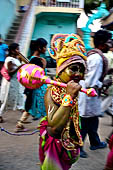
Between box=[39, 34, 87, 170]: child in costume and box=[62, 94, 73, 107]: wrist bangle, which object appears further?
box=[39, 34, 87, 170]: child in costume

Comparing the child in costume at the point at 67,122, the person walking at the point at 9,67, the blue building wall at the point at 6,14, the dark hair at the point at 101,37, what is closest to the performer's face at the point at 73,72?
the child in costume at the point at 67,122

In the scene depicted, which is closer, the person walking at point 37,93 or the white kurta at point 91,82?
the white kurta at point 91,82

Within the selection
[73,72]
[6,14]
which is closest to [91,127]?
[73,72]

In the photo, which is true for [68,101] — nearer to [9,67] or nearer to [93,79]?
[93,79]

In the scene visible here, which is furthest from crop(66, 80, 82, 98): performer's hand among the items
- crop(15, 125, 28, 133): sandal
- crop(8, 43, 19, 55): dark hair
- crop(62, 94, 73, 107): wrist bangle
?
crop(8, 43, 19, 55): dark hair

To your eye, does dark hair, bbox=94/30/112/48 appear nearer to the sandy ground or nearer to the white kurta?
the white kurta

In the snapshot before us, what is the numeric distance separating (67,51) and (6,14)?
1092cm

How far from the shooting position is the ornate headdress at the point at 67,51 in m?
2.56

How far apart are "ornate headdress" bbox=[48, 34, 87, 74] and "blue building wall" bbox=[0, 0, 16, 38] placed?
9.39 meters

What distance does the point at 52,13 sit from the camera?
1449 centimetres

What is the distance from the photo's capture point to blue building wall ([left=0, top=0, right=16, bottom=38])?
474 inches

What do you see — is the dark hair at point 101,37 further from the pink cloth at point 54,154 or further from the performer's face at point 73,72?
the pink cloth at point 54,154

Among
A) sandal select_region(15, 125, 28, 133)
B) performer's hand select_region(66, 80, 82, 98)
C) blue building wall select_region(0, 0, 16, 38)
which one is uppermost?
blue building wall select_region(0, 0, 16, 38)

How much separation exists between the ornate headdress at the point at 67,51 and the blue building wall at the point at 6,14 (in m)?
9.39
